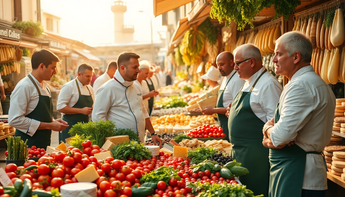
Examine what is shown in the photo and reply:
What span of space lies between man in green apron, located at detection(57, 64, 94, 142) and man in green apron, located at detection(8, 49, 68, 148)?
1301mm

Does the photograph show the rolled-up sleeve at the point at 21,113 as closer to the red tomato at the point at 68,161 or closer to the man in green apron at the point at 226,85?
the red tomato at the point at 68,161

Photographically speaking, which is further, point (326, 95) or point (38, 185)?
point (326, 95)

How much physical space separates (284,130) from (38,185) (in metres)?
1.80

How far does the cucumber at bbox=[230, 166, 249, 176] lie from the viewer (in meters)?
2.97

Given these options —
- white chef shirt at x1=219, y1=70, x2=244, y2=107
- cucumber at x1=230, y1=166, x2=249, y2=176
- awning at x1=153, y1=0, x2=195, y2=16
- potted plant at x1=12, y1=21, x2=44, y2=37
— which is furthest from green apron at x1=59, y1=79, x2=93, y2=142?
potted plant at x1=12, y1=21, x2=44, y2=37

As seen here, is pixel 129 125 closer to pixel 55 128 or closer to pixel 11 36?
pixel 55 128

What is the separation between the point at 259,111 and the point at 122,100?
5.54 feet

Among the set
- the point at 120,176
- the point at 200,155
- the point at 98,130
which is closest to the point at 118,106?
the point at 98,130

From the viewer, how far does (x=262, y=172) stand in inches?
138

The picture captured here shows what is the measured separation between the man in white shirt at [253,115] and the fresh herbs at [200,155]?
32 centimetres

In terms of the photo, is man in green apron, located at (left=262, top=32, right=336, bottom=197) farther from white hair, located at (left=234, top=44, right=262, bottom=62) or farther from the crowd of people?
white hair, located at (left=234, top=44, right=262, bottom=62)

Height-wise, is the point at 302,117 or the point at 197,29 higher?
the point at 197,29

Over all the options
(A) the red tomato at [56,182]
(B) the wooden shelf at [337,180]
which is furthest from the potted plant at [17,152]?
(B) the wooden shelf at [337,180]

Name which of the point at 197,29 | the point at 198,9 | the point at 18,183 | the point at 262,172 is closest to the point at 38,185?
the point at 18,183
